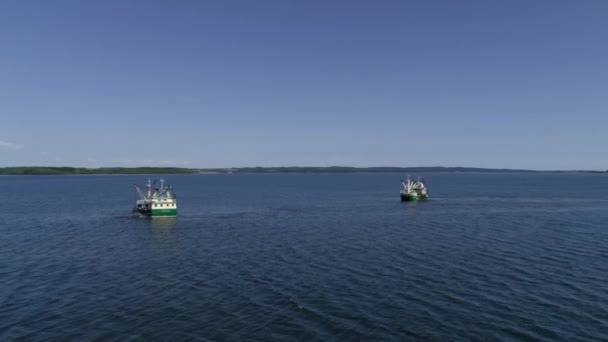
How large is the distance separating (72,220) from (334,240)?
68.0 m

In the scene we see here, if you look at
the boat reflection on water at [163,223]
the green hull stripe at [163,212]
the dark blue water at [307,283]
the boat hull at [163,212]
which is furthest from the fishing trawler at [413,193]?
the boat reflection on water at [163,223]

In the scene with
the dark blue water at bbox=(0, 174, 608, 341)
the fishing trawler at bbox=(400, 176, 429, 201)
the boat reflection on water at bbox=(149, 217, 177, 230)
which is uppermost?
the fishing trawler at bbox=(400, 176, 429, 201)

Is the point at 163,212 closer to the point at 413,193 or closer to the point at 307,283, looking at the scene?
the point at 307,283

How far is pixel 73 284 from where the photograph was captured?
1634 inches

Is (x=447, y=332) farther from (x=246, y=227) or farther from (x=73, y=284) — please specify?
(x=246, y=227)

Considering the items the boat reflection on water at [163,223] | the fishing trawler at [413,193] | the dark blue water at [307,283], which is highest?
the fishing trawler at [413,193]

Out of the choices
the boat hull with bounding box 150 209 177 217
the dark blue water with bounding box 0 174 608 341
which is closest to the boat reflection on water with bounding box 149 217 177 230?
A: the boat hull with bounding box 150 209 177 217

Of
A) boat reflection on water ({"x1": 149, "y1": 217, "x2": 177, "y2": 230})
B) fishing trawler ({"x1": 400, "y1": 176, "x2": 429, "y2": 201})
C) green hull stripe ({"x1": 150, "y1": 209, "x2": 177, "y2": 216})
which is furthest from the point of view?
fishing trawler ({"x1": 400, "y1": 176, "x2": 429, "y2": 201})

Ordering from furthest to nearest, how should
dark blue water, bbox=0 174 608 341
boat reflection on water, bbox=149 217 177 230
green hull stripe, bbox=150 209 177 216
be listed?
green hull stripe, bbox=150 209 177 216 < boat reflection on water, bbox=149 217 177 230 < dark blue water, bbox=0 174 608 341

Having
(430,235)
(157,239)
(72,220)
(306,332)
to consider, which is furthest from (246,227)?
(306,332)

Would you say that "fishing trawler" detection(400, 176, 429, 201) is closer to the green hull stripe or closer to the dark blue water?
the dark blue water

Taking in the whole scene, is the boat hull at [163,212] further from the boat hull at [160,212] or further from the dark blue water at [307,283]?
the dark blue water at [307,283]

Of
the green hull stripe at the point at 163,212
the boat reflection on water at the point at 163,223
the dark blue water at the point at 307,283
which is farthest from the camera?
the green hull stripe at the point at 163,212

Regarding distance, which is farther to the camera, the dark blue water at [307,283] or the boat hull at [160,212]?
the boat hull at [160,212]
